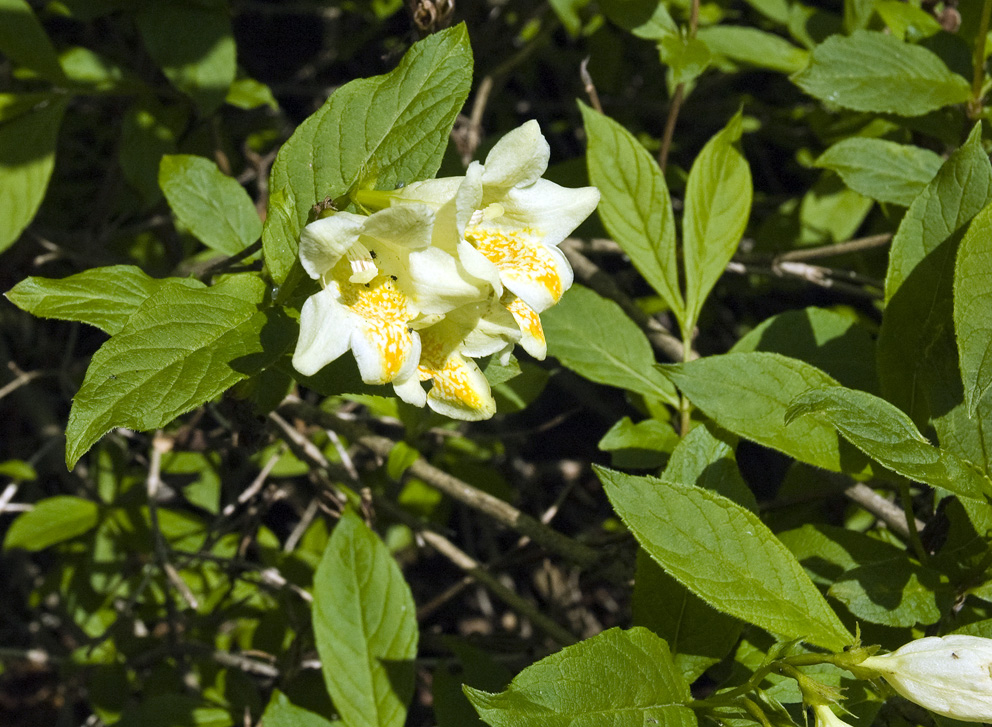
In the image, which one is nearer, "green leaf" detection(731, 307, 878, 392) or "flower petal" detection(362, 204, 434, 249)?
"flower petal" detection(362, 204, 434, 249)

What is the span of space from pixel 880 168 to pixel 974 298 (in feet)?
1.92

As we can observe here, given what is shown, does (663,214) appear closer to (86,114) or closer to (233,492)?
(233,492)

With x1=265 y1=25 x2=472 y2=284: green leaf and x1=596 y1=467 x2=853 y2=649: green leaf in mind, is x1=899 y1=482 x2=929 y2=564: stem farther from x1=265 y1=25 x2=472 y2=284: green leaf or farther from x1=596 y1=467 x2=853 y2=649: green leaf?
x1=265 y1=25 x2=472 y2=284: green leaf

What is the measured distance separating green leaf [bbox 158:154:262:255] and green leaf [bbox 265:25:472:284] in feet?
0.99

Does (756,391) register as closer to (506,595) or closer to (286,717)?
(506,595)

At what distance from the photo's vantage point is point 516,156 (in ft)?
3.70

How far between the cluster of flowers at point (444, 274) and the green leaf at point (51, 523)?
1.54 metres

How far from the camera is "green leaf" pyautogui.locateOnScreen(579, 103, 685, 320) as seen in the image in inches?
63.1

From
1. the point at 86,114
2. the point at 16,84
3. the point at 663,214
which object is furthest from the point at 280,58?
the point at 663,214

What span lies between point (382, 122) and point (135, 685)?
6.47ft

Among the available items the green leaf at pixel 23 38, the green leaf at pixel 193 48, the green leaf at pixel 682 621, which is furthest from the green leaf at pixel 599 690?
the green leaf at pixel 23 38

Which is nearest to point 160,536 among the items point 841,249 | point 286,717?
point 286,717

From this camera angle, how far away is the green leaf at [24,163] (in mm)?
1875

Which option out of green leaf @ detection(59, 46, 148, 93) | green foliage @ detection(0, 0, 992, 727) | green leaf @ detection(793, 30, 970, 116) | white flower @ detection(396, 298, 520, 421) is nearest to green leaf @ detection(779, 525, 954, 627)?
green foliage @ detection(0, 0, 992, 727)
